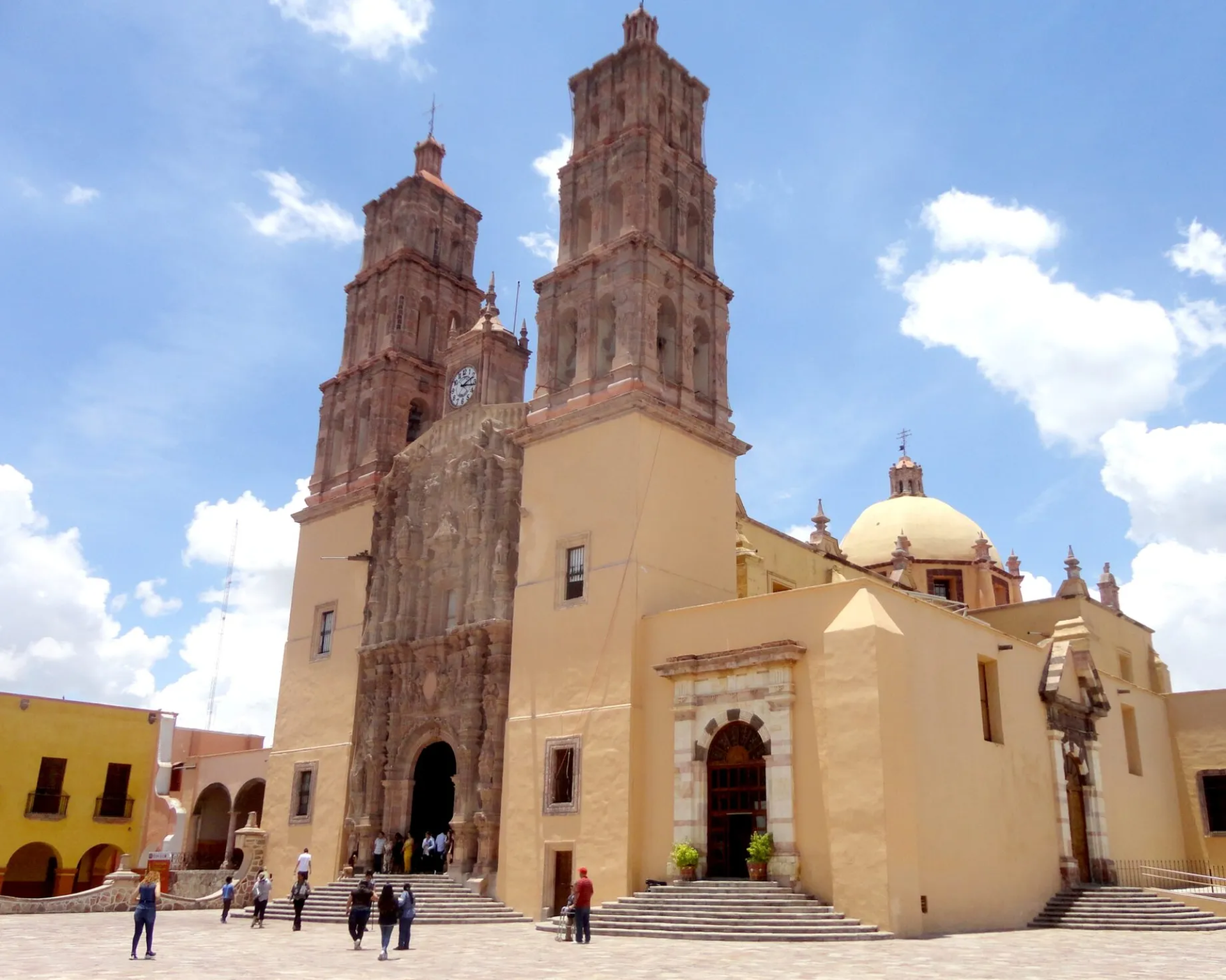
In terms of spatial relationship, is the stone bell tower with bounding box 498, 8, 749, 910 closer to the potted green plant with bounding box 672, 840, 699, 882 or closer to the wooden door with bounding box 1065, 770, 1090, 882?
the potted green plant with bounding box 672, 840, 699, 882

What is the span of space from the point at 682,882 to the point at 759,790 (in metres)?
2.11

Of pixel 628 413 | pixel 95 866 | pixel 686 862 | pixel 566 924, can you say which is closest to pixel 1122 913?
pixel 686 862

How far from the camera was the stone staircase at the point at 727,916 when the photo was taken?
17.1 m

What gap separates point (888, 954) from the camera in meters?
14.7

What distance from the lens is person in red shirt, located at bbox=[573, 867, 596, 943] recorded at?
17.1 metres

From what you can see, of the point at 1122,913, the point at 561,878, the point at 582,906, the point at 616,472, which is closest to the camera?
the point at 582,906

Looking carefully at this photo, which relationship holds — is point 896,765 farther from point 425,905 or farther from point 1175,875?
point 1175,875

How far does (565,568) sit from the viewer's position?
79.7 ft

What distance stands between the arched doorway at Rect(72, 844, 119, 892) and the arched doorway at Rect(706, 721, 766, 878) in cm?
2656

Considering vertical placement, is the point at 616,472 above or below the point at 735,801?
above

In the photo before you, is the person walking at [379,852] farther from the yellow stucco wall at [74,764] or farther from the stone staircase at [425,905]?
the yellow stucco wall at [74,764]

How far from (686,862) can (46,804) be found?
25.7 meters

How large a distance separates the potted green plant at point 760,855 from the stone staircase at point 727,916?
202 mm


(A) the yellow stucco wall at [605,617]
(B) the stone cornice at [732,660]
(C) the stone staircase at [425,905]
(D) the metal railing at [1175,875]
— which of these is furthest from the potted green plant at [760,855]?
(D) the metal railing at [1175,875]
